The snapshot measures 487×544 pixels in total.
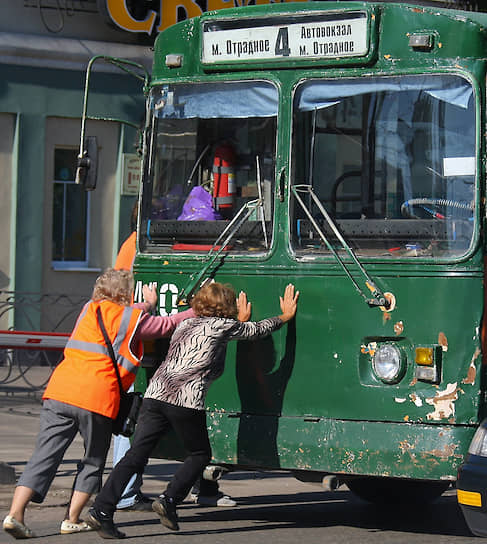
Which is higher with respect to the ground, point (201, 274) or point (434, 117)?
point (434, 117)

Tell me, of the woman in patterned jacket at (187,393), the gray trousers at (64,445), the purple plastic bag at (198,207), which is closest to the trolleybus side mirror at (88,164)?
the purple plastic bag at (198,207)

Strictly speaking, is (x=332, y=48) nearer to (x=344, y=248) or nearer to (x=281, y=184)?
(x=281, y=184)

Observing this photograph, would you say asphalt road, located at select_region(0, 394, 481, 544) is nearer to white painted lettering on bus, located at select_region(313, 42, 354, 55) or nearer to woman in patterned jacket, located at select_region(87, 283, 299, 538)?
woman in patterned jacket, located at select_region(87, 283, 299, 538)

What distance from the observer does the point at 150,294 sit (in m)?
8.11

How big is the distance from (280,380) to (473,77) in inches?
78.4

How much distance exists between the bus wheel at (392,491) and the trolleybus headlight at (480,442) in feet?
7.32

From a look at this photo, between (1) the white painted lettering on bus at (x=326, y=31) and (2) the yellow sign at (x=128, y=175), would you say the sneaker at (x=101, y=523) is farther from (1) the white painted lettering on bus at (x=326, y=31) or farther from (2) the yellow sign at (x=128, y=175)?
(2) the yellow sign at (x=128, y=175)

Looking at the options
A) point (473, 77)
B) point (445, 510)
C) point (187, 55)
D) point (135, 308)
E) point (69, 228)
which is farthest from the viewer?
point (69, 228)

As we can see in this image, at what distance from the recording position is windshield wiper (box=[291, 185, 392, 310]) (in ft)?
24.0

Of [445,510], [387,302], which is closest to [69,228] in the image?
[445,510]

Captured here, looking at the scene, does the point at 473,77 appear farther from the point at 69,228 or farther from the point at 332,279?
the point at 69,228

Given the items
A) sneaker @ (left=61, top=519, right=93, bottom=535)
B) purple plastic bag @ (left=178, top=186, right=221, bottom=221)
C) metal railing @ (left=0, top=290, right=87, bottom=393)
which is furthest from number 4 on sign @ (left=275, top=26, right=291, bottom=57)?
metal railing @ (left=0, top=290, right=87, bottom=393)

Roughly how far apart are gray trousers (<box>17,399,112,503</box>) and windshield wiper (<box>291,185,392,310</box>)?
5.13 ft

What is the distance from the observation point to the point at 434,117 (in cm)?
728
